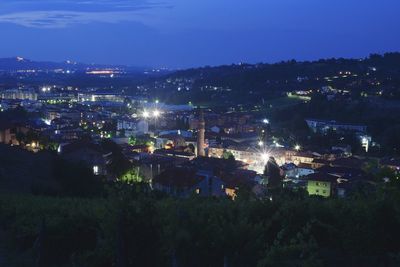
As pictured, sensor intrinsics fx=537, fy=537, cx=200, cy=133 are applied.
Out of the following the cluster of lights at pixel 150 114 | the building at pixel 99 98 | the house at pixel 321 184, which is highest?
the building at pixel 99 98

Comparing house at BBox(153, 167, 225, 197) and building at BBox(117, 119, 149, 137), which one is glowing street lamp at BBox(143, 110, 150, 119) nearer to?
A: building at BBox(117, 119, 149, 137)

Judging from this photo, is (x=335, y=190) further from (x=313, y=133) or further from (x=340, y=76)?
(x=340, y=76)

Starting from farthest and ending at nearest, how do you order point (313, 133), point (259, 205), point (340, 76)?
point (340, 76)
point (313, 133)
point (259, 205)

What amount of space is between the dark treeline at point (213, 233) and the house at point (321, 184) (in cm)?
1331

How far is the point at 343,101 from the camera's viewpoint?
45500 millimetres

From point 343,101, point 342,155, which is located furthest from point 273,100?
point 342,155

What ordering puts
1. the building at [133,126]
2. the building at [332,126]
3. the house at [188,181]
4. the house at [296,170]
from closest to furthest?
the house at [188,181], the house at [296,170], the building at [332,126], the building at [133,126]

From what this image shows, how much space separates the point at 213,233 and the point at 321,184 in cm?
1619

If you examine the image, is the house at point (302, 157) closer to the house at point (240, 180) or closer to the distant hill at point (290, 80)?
the house at point (240, 180)

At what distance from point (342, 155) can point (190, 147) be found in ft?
27.6

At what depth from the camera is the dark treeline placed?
4658 mm

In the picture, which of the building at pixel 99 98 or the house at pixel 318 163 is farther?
the building at pixel 99 98

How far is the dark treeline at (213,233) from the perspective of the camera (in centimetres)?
466

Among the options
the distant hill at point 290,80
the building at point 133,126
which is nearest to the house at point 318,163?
the building at point 133,126
